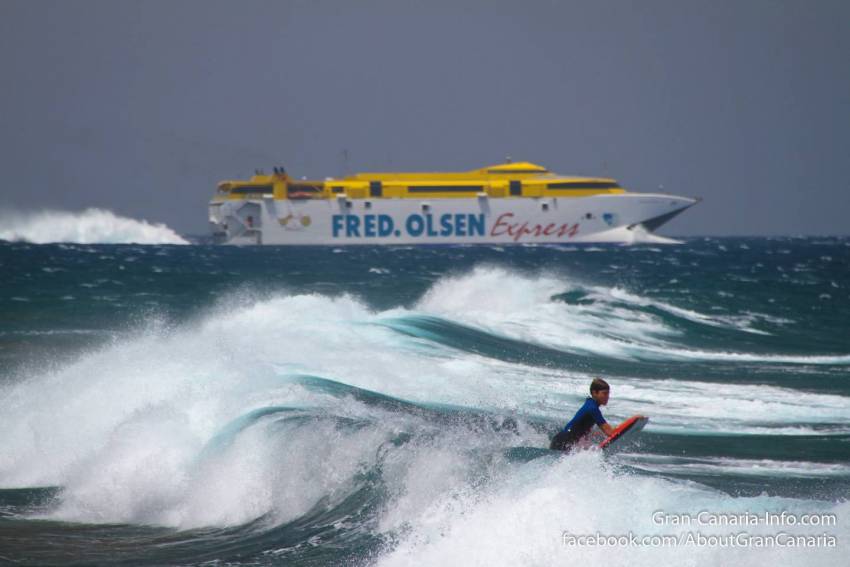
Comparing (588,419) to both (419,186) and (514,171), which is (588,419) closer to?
(419,186)

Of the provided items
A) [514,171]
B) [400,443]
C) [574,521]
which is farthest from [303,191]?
[574,521]

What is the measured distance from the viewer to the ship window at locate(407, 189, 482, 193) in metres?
89.2

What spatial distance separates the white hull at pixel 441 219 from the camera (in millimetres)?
88562

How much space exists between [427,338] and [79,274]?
2559 centimetres

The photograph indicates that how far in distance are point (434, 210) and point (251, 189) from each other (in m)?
14.0

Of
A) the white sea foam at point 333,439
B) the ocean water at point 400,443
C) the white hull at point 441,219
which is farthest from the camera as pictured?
the white hull at point 441,219

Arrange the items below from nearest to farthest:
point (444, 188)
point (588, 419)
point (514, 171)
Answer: point (588, 419) → point (444, 188) → point (514, 171)

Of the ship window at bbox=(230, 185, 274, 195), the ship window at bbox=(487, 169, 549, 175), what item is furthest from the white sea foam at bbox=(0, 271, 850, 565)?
the ship window at bbox=(487, 169, 549, 175)

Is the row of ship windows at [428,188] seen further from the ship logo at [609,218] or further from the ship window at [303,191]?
the ship logo at [609,218]

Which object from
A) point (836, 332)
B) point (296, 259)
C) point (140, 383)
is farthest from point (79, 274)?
point (140, 383)

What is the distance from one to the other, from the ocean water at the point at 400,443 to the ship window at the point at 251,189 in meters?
63.5

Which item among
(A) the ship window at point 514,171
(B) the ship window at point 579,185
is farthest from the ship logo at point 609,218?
(A) the ship window at point 514,171

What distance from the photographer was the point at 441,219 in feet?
293

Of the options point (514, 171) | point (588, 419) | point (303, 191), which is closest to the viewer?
point (588, 419)
